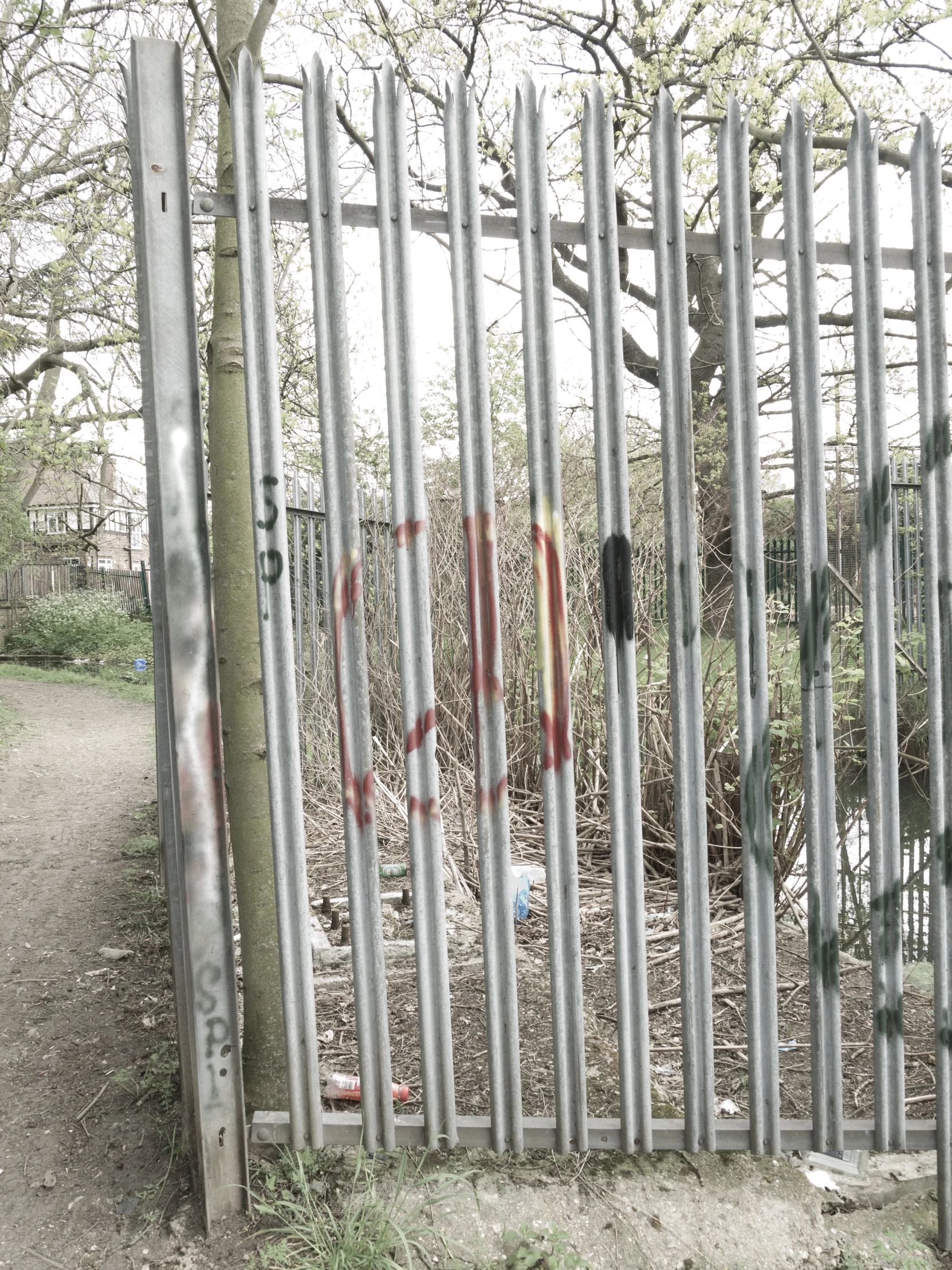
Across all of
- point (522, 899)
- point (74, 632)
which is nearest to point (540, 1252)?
point (522, 899)

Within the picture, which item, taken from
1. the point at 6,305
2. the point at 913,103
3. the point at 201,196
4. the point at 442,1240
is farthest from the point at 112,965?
the point at 913,103

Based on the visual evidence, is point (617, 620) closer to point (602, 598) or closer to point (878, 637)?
point (602, 598)

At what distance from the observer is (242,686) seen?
9.19 feet

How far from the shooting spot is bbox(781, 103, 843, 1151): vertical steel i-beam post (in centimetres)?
221

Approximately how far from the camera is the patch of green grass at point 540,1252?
2084 millimetres

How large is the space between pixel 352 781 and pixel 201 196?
4.66ft

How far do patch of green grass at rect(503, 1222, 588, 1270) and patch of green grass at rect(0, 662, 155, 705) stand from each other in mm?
13732

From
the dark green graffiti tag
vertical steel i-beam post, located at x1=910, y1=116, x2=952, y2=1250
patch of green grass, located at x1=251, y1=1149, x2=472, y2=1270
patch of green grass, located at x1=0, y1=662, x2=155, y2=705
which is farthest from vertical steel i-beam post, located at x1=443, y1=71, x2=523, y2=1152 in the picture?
patch of green grass, located at x1=0, y1=662, x2=155, y2=705

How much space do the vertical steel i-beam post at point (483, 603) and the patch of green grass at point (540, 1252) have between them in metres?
0.18

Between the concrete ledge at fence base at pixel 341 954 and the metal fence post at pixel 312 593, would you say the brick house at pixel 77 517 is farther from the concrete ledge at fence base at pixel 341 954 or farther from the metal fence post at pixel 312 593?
the concrete ledge at fence base at pixel 341 954

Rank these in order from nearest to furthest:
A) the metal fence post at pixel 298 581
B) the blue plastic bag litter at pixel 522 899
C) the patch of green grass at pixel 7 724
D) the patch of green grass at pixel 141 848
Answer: the blue plastic bag litter at pixel 522 899 < the patch of green grass at pixel 141 848 < the metal fence post at pixel 298 581 < the patch of green grass at pixel 7 724

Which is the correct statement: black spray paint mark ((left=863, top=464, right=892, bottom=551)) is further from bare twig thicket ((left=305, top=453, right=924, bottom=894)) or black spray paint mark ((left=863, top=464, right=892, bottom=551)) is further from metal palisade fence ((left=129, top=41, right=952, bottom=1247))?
bare twig thicket ((left=305, top=453, right=924, bottom=894))

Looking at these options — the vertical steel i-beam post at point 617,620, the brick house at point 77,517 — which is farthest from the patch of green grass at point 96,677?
the vertical steel i-beam post at point 617,620

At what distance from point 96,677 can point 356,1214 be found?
631 inches
